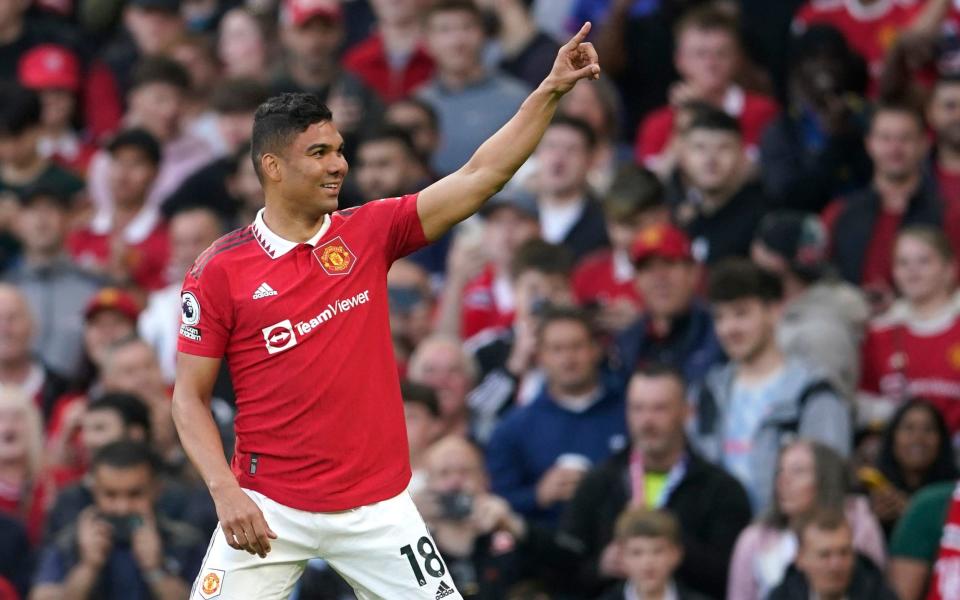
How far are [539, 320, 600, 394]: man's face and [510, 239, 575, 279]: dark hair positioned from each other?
67 cm

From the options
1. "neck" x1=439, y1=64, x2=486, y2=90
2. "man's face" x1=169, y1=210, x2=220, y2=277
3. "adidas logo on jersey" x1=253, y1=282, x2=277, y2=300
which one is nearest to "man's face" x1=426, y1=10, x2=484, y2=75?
"neck" x1=439, y1=64, x2=486, y2=90

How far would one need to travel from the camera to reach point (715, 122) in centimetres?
1133

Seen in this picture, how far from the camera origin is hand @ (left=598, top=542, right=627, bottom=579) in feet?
30.3

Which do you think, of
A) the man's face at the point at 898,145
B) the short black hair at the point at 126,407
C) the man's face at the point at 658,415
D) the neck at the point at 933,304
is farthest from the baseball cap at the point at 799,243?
the short black hair at the point at 126,407

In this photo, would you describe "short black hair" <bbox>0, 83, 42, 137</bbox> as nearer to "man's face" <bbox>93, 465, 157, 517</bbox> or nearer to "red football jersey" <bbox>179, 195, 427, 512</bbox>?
"man's face" <bbox>93, 465, 157, 517</bbox>

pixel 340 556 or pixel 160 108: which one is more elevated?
pixel 160 108

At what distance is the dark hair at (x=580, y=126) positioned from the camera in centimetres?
1172

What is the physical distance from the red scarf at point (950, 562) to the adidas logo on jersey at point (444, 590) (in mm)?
2855

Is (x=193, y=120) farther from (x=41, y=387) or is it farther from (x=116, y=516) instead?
(x=116, y=516)

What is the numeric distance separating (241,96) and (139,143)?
74cm

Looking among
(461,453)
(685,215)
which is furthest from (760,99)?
(461,453)

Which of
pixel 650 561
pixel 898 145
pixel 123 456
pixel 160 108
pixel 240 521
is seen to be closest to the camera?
pixel 240 521

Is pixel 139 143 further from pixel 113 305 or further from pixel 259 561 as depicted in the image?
pixel 259 561

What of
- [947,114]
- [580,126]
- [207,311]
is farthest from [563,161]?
[207,311]
